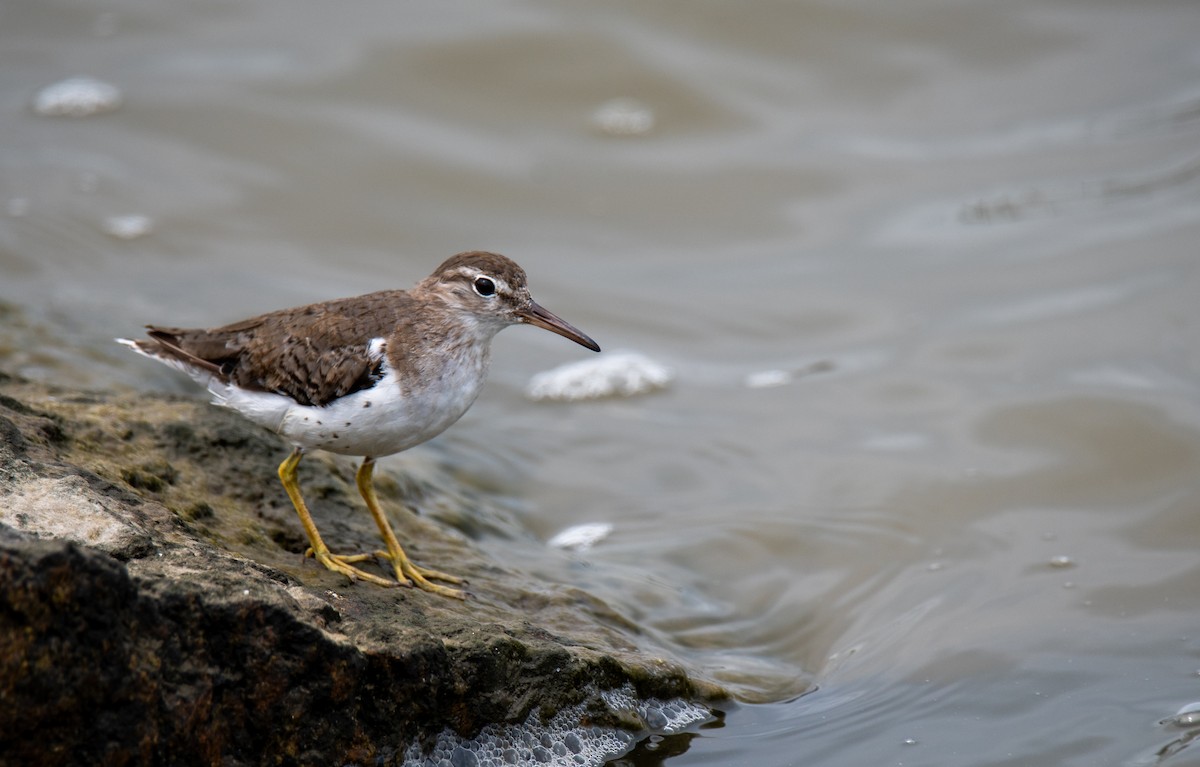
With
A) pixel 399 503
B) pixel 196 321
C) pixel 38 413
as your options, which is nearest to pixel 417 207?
pixel 196 321

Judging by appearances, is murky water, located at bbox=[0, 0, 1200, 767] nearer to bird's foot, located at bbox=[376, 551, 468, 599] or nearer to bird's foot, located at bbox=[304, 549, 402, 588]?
bird's foot, located at bbox=[376, 551, 468, 599]

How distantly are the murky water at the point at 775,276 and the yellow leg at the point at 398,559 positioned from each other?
1.10 metres

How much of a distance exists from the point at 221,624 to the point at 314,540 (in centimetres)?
142

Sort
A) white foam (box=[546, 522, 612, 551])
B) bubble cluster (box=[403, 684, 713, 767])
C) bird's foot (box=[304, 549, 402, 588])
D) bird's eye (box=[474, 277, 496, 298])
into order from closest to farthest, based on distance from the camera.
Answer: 1. bubble cluster (box=[403, 684, 713, 767])
2. bird's foot (box=[304, 549, 402, 588])
3. bird's eye (box=[474, 277, 496, 298])
4. white foam (box=[546, 522, 612, 551])

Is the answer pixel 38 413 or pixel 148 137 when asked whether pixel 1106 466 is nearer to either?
pixel 38 413

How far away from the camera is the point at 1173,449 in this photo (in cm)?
761

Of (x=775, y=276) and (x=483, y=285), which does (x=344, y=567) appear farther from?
(x=775, y=276)

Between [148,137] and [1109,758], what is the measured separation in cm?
1040

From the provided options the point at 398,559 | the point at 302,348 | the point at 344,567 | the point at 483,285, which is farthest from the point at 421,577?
the point at 483,285

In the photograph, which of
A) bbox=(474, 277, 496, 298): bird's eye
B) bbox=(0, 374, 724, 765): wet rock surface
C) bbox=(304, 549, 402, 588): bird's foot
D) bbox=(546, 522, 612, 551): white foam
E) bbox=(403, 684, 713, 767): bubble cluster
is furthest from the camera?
bbox=(546, 522, 612, 551): white foam

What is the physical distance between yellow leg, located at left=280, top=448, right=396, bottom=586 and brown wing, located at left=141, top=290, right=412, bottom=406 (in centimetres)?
35

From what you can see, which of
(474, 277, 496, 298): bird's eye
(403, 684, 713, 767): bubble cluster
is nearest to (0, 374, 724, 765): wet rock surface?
(403, 684, 713, 767): bubble cluster

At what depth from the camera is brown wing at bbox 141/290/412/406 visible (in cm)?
529

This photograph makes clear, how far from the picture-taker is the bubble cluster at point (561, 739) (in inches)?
180
